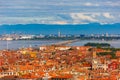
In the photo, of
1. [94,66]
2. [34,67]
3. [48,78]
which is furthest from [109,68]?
[48,78]

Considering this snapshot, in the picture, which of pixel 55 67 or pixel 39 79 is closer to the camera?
pixel 39 79

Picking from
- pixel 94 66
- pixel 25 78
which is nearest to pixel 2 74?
pixel 25 78

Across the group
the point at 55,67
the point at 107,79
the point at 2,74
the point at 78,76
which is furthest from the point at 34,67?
the point at 107,79

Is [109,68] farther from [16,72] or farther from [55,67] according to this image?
[16,72]

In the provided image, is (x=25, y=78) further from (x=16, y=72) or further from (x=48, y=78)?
(x=16, y=72)

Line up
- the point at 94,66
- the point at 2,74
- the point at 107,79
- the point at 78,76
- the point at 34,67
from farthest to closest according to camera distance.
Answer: the point at 94,66, the point at 34,67, the point at 2,74, the point at 78,76, the point at 107,79

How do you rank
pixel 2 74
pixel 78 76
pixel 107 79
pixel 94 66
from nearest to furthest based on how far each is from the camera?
pixel 107 79 → pixel 78 76 → pixel 2 74 → pixel 94 66

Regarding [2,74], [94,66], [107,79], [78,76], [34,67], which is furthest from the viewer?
[94,66]

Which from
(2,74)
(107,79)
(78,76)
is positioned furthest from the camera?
(2,74)

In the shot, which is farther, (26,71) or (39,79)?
(26,71)
